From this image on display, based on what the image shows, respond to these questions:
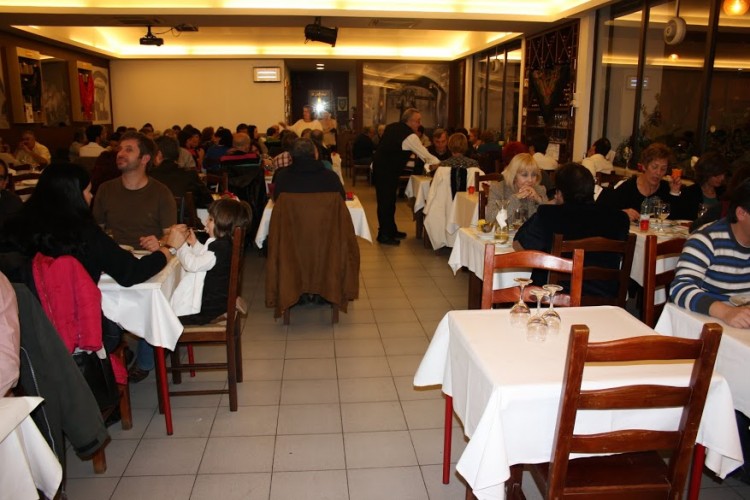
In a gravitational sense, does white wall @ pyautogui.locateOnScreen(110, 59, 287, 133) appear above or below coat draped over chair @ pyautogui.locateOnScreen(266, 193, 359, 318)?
above

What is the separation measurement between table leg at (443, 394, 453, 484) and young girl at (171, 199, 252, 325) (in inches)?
52.9

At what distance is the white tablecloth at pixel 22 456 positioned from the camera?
61.9 inches

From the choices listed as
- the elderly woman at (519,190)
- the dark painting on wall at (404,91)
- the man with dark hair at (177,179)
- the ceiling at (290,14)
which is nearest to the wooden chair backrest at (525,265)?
the elderly woman at (519,190)

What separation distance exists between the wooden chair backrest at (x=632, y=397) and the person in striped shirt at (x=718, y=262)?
0.82 meters

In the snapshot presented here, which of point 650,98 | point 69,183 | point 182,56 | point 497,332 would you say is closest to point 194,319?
point 69,183

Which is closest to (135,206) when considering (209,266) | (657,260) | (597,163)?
(209,266)

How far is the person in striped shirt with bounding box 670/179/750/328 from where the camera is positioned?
7.82 ft

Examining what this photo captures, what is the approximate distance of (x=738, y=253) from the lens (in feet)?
7.97

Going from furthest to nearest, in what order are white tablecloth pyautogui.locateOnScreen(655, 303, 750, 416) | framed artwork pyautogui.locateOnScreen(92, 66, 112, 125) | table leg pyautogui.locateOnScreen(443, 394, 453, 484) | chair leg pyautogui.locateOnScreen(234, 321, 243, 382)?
framed artwork pyautogui.locateOnScreen(92, 66, 112, 125) < chair leg pyautogui.locateOnScreen(234, 321, 243, 382) < table leg pyautogui.locateOnScreen(443, 394, 453, 484) < white tablecloth pyautogui.locateOnScreen(655, 303, 750, 416)

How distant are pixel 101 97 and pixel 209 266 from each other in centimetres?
1193

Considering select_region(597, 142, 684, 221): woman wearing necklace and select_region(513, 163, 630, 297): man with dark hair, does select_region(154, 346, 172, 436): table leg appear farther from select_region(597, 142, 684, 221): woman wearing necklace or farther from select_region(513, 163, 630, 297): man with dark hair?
select_region(597, 142, 684, 221): woman wearing necklace

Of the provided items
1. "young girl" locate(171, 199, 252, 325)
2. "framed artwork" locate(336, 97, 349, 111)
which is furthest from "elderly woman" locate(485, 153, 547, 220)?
"framed artwork" locate(336, 97, 349, 111)

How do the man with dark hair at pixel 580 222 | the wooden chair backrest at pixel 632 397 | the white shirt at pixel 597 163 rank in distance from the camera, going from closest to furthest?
the wooden chair backrest at pixel 632 397
the man with dark hair at pixel 580 222
the white shirt at pixel 597 163

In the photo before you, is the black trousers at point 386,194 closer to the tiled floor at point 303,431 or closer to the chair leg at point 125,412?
the tiled floor at point 303,431
